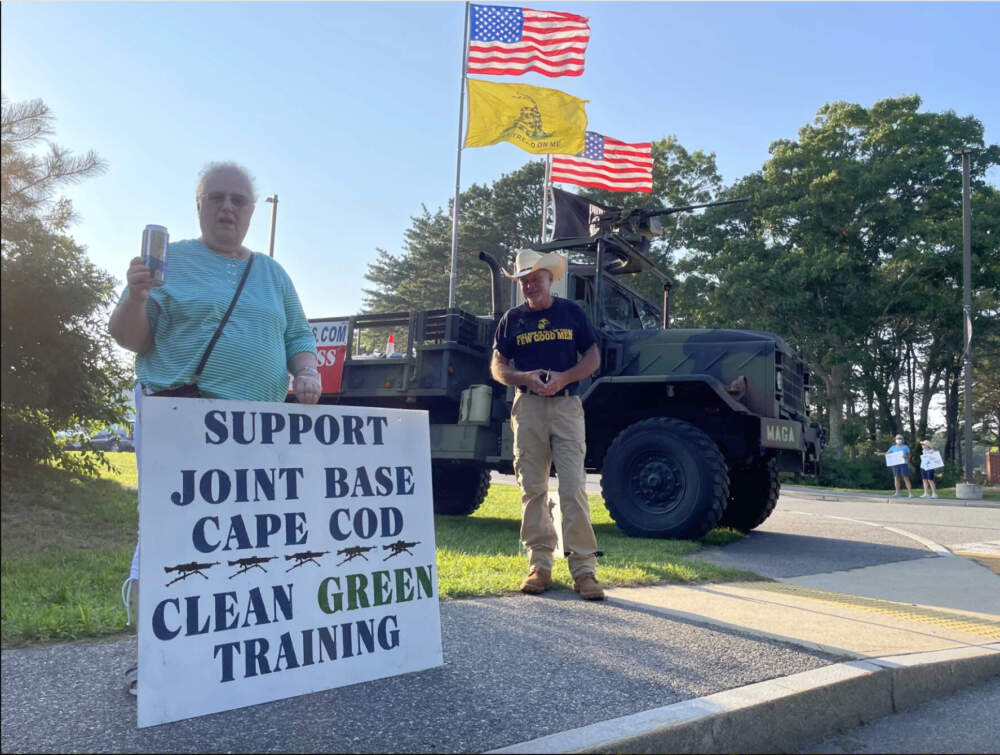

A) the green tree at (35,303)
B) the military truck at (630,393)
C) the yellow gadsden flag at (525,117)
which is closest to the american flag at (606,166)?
the yellow gadsden flag at (525,117)

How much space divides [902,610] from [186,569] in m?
4.03

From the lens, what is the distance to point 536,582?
14.6ft

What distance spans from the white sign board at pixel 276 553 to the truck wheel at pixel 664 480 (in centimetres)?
451

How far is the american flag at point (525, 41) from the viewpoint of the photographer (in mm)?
14977

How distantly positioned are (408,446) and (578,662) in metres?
1.05

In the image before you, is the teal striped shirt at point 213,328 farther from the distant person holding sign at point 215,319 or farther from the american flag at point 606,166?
the american flag at point 606,166

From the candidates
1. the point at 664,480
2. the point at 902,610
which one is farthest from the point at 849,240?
the point at 902,610

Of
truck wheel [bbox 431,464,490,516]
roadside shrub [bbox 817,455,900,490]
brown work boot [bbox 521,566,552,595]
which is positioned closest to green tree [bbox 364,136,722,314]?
roadside shrub [bbox 817,455,900,490]

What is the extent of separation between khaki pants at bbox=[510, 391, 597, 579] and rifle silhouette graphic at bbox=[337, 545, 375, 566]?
6.07ft

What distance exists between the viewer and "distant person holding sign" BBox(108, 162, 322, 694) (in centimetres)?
254

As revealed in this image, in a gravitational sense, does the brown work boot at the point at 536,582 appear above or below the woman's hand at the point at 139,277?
below

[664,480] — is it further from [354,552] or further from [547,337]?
[354,552]

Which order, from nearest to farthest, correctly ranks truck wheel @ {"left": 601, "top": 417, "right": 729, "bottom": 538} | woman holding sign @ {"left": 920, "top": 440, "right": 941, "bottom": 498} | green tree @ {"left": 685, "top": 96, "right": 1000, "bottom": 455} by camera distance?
truck wheel @ {"left": 601, "top": 417, "right": 729, "bottom": 538}, woman holding sign @ {"left": 920, "top": 440, "right": 941, "bottom": 498}, green tree @ {"left": 685, "top": 96, "right": 1000, "bottom": 455}

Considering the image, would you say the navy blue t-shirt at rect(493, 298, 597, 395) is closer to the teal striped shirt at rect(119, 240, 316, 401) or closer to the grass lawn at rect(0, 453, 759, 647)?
the grass lawn at rect(0, 453, 759, 647)
